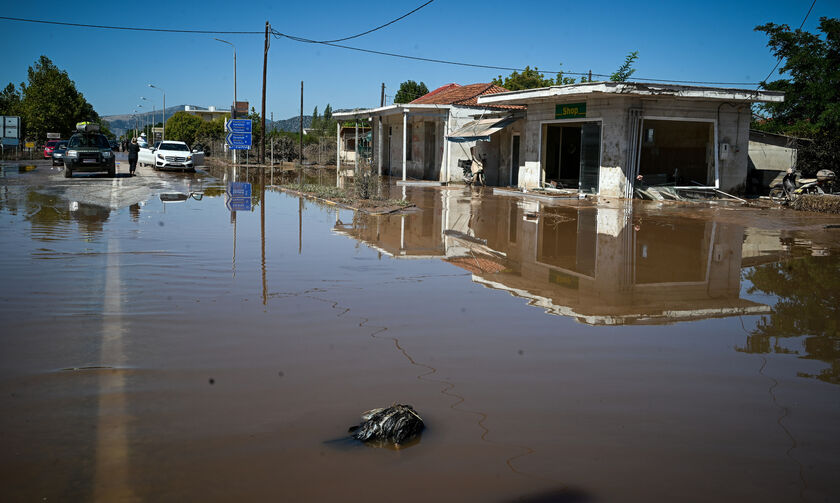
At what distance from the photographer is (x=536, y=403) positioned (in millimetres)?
4969

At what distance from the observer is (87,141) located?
102 feet

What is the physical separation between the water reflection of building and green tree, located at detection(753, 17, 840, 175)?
13.3m

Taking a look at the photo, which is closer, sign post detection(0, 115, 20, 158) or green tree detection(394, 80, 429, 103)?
sign post detection(0, 115, 20, 158)

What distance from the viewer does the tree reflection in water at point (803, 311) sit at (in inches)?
253

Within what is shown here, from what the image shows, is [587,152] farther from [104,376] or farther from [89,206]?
[104,376]

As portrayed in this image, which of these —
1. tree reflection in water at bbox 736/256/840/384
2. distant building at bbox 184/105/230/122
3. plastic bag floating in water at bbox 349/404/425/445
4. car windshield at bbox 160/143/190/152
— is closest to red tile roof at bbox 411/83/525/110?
car windshield at bbox 160/143/190/152

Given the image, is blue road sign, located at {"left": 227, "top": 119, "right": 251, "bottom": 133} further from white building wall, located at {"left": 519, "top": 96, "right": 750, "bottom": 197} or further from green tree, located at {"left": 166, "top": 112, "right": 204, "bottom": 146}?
green tree, located at {"left": 166, "top": 112, "right": 204, "bottom": 146}

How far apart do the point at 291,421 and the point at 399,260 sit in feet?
22.2

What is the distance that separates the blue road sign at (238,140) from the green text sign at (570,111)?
87.1ft

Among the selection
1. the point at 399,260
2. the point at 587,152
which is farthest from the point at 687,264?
the point at 587,152

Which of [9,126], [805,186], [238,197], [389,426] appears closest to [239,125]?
[9,126]

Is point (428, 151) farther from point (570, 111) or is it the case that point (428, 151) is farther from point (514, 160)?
point (570, 111)

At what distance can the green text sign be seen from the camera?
25094 mm

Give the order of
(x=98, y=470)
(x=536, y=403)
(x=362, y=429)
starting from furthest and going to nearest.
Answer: (x=536, y=403) → (x=362, y=429) → (x=98, y=470)
